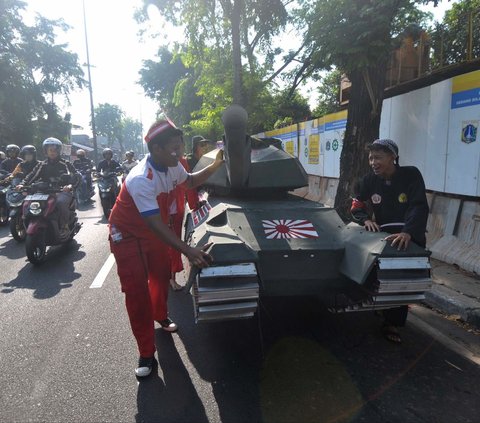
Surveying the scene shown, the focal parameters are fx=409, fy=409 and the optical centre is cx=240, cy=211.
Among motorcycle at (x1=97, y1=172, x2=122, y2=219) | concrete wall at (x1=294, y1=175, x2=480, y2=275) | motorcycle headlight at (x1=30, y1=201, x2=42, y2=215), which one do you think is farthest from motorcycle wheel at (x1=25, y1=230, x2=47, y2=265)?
concrete wall at (x1=294, y1=175, x2=480, y2=275)

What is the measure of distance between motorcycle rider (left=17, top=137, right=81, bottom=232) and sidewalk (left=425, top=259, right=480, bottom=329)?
564cm

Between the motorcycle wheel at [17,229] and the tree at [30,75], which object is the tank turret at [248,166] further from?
the tree at [30,75]

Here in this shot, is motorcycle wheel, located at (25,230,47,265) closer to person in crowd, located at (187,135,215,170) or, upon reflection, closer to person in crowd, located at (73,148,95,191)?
person in crowd, located at (187,135,215,170)

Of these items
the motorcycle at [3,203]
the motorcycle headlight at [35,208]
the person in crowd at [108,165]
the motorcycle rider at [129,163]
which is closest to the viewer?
the motorcycle headlight at [35,208]

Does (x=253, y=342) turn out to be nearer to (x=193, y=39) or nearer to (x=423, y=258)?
(x=423, y=258)

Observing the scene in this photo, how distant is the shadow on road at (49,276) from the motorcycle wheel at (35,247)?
0.44 ft

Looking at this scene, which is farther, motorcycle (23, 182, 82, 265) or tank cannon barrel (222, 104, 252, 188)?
motorcycle (23, 182, 82, 265)

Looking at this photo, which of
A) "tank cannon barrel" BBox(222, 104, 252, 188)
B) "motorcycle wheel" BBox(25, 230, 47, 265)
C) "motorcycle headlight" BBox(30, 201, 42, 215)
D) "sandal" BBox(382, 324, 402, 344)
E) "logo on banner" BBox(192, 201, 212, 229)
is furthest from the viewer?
"motorcycle headlight" BBox(30, 201, 42, 215)

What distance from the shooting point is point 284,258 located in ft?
10.3

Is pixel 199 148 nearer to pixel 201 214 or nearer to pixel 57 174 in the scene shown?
pixel 201 214

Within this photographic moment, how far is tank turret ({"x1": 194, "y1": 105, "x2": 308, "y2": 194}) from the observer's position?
3.78m

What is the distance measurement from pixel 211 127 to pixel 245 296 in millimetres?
15860

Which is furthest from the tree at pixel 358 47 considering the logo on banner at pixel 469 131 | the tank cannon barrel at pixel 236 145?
the tank cannon barrel at pixel 236 145

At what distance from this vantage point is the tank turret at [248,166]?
378 cm
